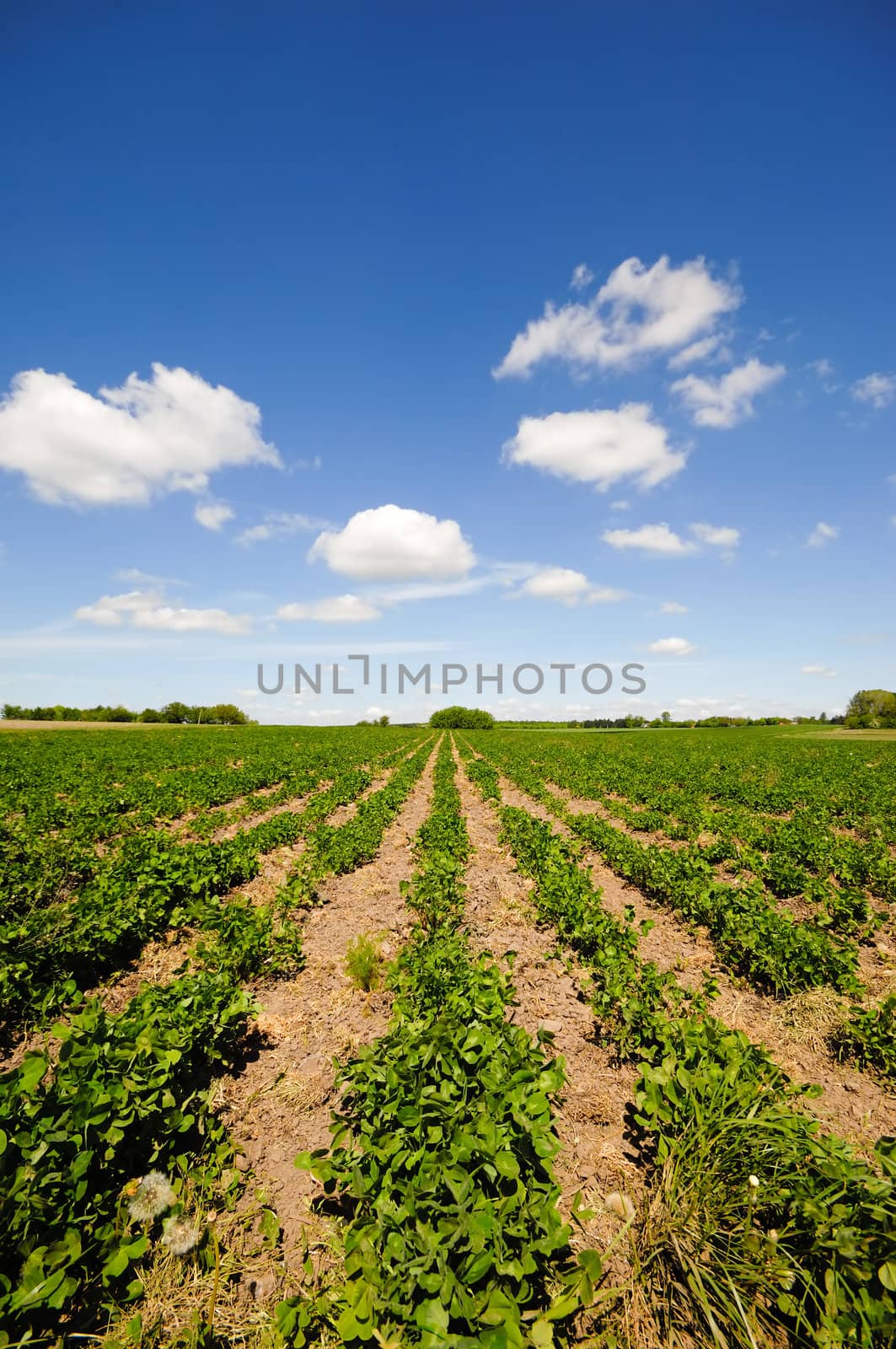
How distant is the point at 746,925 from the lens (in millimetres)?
7320

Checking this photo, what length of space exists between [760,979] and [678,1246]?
507cm

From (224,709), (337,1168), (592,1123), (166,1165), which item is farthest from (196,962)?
(224,709)

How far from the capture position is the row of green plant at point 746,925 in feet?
22.0

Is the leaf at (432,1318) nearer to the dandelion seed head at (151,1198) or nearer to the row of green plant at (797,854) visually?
the dandelion seed head at (151,1198)

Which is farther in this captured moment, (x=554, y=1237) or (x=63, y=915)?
(x=63, y=915)

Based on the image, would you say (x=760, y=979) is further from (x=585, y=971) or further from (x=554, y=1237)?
(x=554, y=1237)

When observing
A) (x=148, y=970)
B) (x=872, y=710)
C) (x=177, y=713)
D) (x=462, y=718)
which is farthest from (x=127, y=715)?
(x=872, y=710)

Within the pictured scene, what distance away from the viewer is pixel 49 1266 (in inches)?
104

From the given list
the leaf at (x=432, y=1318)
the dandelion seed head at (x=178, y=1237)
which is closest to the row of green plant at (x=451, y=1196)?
the leaf at (x=432, y=1318)

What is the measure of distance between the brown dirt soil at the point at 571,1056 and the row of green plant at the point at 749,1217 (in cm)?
26

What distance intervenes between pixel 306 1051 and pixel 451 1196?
3.06 metres

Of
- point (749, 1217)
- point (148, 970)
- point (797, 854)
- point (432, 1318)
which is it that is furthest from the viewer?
point (797, 854)

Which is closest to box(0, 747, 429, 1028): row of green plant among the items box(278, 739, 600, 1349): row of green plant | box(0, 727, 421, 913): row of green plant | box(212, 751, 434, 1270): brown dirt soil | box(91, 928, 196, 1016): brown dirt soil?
box(91, 928, 196, 1016): brown dirt soil

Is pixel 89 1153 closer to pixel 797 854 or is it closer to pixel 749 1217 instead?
pixel 749 1217
